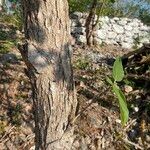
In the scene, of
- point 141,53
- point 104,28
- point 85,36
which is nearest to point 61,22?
point 141,53

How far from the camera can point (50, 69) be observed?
281cm

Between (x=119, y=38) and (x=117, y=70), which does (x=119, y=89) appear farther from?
(x=119, y=38)

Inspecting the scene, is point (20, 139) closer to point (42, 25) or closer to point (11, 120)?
point (11, 120)

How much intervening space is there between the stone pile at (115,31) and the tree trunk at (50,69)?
806cm

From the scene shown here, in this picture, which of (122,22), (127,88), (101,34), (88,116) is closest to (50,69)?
(88,116)

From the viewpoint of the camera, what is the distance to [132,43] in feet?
38.3

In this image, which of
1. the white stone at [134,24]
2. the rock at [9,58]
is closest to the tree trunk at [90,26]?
the white stone at [134,24]

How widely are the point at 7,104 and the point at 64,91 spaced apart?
Answer: 2758mm

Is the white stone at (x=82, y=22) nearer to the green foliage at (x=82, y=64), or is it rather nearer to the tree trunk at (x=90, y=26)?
the tree trunk at (x=90, y=26)

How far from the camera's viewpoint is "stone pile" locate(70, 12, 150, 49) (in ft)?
37.8

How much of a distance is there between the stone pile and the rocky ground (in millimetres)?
4939

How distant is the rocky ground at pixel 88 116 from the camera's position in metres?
4.88

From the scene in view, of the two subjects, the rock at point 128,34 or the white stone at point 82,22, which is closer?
the white stone at point 82,22

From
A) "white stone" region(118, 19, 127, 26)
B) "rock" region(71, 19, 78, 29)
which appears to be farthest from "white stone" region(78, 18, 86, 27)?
"white stone" region(118, 19, 127, 26)
